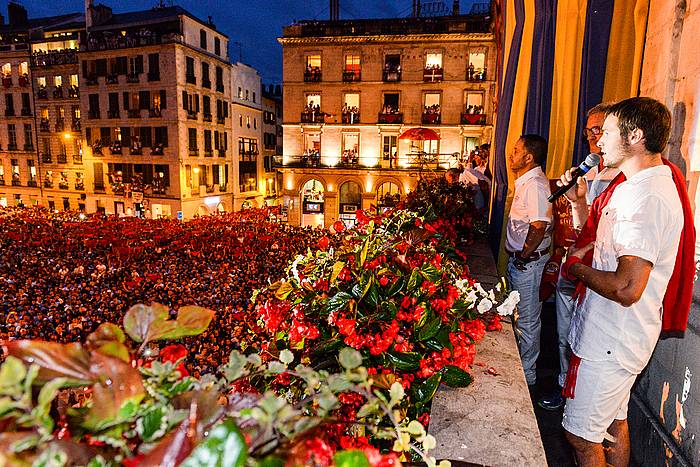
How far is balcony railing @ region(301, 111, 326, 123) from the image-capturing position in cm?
3122

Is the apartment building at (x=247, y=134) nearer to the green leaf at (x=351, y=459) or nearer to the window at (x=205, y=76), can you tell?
the window at (x=205, y=76)

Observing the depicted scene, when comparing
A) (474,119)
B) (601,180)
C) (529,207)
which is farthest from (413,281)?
(474,119)

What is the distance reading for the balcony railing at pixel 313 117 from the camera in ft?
102

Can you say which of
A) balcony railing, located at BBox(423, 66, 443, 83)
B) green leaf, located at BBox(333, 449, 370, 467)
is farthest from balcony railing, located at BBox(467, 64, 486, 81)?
green leaf, located at BBox(333, 449, 370, 467)

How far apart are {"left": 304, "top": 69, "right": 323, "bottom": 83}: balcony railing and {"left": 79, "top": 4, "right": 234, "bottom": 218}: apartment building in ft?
31.7

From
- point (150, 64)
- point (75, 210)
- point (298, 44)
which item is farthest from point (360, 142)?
point (75, 210)

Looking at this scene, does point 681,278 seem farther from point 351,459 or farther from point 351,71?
point 351,71

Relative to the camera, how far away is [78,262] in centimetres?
1242

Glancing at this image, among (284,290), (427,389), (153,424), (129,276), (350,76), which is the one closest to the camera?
(153,424)

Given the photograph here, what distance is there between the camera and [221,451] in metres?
0.67

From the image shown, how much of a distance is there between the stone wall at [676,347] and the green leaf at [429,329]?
1769 mm

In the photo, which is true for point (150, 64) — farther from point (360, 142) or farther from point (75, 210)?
point (360, 142)

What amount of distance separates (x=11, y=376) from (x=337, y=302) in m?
1.71

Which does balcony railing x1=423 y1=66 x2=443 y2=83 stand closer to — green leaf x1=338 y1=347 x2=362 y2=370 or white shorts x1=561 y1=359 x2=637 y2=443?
white shorts x1=561 y1=359 x2=637 y2=443
